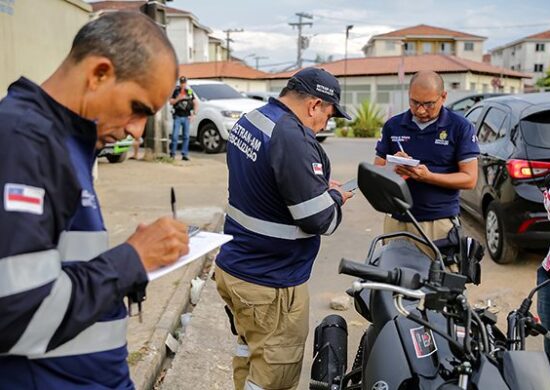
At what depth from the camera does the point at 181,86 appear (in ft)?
44.0

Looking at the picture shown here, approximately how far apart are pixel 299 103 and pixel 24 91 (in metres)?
1.59

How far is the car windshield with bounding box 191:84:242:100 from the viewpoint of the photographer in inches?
607

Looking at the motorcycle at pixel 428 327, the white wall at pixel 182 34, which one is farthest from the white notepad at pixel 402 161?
the white wall at pixel 182 34

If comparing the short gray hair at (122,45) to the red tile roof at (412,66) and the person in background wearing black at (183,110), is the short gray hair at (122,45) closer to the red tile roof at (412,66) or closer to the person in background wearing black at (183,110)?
the person in background wearing black at (183,110)

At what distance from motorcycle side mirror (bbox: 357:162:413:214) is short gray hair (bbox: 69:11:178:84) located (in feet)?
2.20

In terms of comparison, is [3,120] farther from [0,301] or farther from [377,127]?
[377,127]

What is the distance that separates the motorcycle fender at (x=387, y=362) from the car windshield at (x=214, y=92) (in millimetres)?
13543

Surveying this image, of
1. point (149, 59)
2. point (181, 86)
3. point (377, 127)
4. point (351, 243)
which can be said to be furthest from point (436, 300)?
point (377, 127)

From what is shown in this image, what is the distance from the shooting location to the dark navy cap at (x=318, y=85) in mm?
2811

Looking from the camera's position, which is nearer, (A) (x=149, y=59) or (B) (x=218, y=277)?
(A) (x=149, y=59)

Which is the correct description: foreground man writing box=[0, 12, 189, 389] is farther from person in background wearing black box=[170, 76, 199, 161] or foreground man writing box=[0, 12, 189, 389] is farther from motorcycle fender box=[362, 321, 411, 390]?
person in background wearing black box=[170, 76, 199, 161]

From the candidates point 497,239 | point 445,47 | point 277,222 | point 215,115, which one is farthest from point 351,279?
point 445,47

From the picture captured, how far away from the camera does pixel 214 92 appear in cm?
1568

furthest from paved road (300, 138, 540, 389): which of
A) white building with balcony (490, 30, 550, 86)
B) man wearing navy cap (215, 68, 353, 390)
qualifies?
white building with balcony (490, 30, 550, 86)
